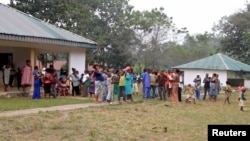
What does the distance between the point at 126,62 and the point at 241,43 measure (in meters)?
12.7

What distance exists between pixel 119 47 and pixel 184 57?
14940 millimetres

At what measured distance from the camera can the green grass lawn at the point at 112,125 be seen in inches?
351

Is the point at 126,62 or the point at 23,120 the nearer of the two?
the point at 23,120

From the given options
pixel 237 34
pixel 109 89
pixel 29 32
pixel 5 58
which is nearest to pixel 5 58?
pixel 5 58

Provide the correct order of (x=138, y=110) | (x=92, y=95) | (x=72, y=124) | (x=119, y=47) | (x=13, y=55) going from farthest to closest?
(x=119, y=47) → (x=13, y=55) → (x=92, y=95) → (x=138, y=110) → (x=72, y=124)

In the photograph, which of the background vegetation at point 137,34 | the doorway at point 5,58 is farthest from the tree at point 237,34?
the doorway at point 5,58

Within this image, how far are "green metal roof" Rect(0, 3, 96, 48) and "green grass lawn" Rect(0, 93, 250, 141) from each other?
5673 millimetres

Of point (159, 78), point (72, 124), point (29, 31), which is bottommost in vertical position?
point (72, 124)

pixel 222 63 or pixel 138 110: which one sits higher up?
pixel 222 63

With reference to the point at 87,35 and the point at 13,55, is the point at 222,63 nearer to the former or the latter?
the point at 87,35

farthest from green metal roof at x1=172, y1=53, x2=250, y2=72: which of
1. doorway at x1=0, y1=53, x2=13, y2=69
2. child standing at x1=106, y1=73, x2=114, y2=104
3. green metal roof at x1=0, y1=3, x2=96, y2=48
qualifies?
child standing at x1=106, y1=73, x2=114, y2=104

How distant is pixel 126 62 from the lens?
1747 inches

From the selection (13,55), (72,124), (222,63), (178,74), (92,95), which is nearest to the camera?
(72,124)

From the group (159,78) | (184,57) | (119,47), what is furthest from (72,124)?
(184,57)
